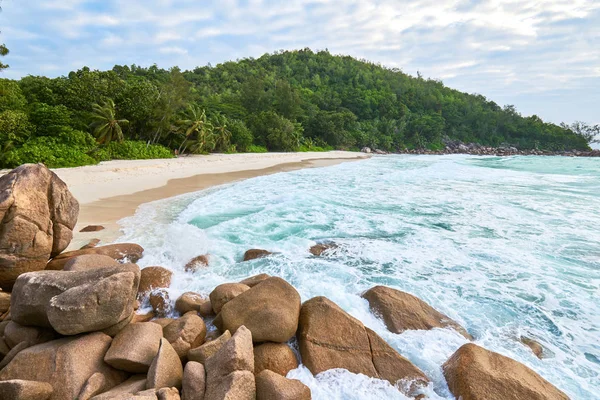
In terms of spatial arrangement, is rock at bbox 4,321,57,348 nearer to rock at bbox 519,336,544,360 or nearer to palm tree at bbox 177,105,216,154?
rock at bbox 519,336,544,360

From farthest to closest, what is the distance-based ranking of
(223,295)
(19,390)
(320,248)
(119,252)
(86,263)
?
(320,248) → (119,252) → (86,263) → (223,295) → (19,390)

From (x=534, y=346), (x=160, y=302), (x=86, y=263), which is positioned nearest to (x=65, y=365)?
(x=160, y=302)

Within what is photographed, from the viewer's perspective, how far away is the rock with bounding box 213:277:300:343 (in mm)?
4137

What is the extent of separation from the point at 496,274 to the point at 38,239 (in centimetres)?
924

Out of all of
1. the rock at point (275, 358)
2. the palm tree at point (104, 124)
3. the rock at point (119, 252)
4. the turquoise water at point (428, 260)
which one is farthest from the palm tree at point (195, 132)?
the rock at point (275, 358)

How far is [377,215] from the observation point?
1236 cm

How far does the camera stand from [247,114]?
191 ft

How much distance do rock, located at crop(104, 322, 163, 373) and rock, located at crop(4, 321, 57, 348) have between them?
976 millimetres

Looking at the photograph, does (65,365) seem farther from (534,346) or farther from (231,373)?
(534,346)

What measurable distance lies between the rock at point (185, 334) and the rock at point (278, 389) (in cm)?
106

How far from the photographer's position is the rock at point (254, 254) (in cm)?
789

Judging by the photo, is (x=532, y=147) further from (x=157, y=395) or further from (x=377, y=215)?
(x=157, y=395)

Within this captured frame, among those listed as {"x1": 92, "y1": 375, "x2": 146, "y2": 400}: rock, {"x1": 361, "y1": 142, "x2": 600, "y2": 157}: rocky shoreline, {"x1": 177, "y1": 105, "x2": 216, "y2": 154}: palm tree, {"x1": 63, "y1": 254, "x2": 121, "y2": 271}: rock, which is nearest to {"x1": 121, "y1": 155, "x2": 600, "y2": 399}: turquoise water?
{"x1": 63, "y1": 254, "x2": 121, "y2": 271}: rock

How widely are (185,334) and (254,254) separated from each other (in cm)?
399
